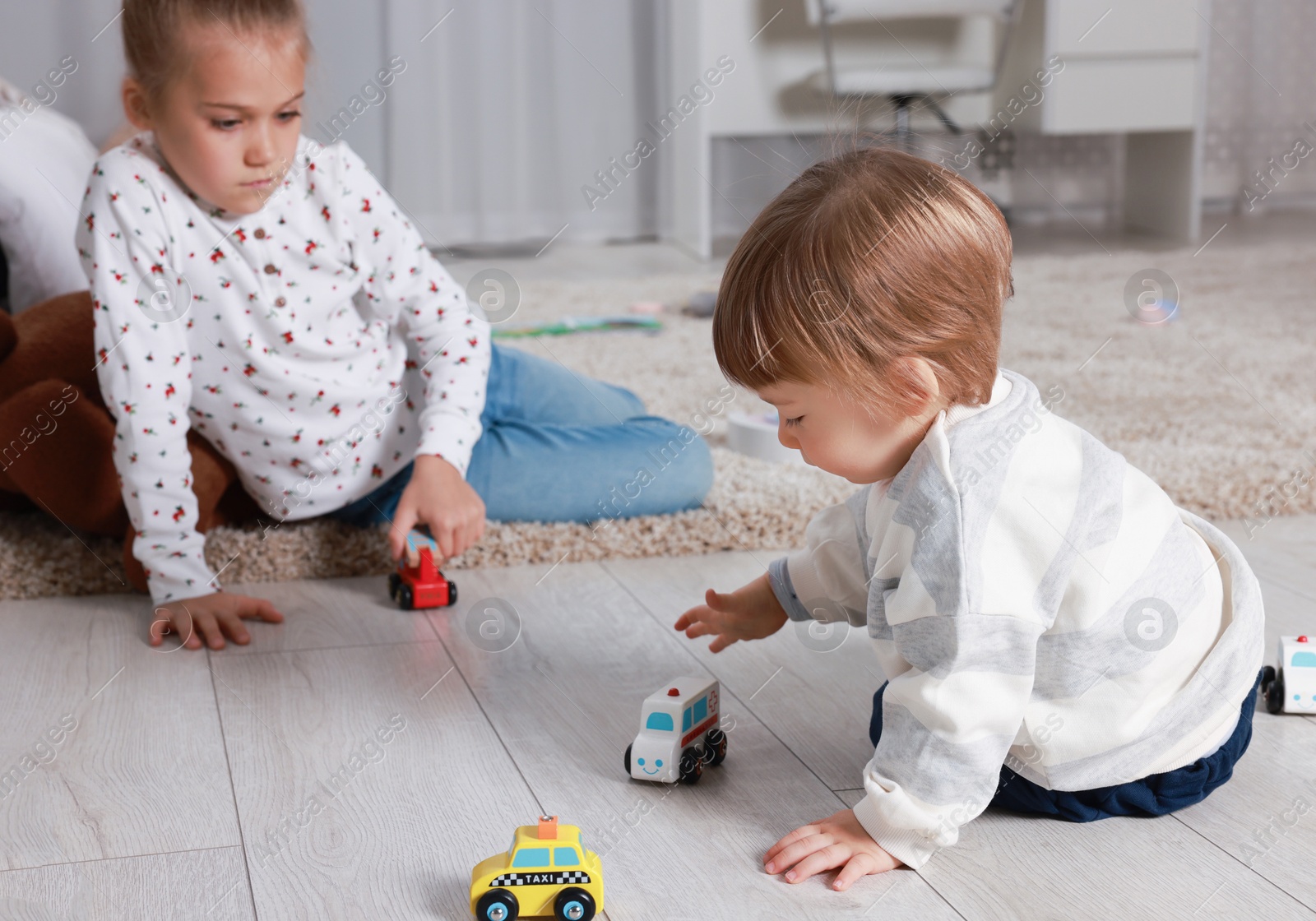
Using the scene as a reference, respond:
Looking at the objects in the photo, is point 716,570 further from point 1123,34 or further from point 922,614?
point 1123,34

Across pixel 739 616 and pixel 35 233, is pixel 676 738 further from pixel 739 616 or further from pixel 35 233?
pixel 35 233

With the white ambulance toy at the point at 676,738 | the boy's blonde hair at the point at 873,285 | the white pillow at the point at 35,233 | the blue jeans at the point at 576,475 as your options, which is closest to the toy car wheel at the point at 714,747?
the white ambulance toy at the point at 676,738

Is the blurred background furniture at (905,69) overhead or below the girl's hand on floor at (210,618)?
overhead

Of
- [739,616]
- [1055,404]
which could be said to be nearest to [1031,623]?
[739,616]

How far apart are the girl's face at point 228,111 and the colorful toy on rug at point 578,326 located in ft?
3.44

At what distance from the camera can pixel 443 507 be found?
109 centimetres

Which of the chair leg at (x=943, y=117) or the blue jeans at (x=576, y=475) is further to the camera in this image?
the chair leg at (x=943, y=117)

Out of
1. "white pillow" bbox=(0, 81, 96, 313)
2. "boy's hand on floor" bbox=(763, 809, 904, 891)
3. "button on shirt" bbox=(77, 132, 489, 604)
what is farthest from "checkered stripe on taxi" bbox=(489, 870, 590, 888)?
"white pillow" bbox=(0, 81, 96, 313)

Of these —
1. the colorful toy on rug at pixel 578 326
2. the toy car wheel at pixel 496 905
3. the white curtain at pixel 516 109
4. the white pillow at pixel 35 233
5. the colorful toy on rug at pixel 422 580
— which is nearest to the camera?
the toy car wheel at pixel 496 905

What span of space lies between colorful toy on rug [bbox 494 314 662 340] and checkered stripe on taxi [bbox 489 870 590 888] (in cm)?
152

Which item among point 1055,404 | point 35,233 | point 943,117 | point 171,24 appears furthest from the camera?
point 943,117

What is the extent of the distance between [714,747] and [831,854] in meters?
0.14

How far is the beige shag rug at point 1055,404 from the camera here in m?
1.20

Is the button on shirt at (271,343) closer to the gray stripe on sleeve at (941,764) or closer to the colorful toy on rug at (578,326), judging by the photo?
the gray stripe on sleeve at (941,764)
